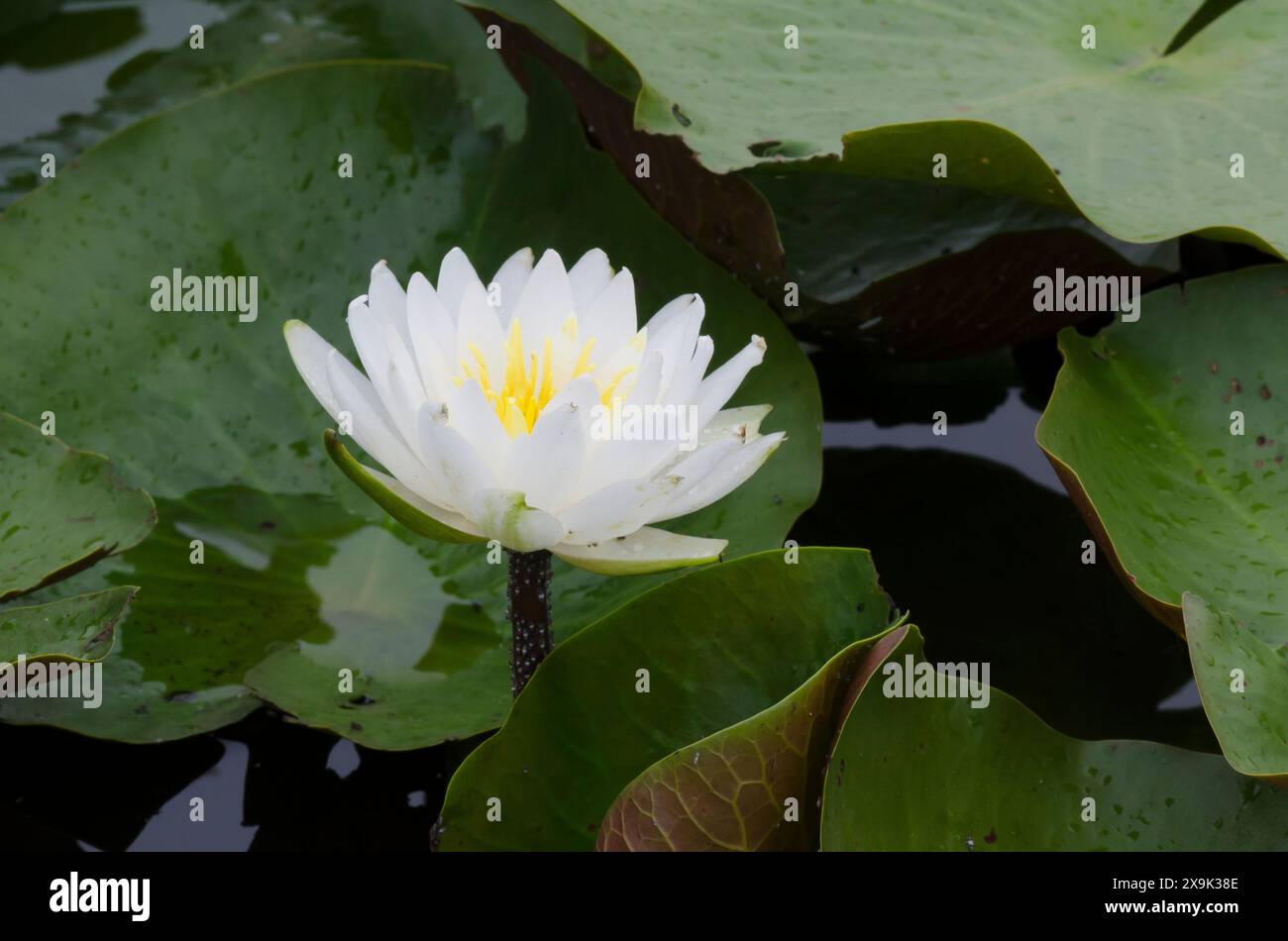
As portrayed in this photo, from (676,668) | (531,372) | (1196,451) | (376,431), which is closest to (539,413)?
(531,372)

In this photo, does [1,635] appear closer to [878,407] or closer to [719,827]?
[719,827]

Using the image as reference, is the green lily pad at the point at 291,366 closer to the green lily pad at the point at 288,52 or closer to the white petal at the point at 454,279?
the white petal at the point at 454,279

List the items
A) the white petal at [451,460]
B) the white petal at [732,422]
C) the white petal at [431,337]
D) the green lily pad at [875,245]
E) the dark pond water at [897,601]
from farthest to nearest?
the green lily pad at [875,245]
the dark pond water at [897,601]
the white petal at [732,422]
the white petal at [431,337]
the white petal at [451,460]

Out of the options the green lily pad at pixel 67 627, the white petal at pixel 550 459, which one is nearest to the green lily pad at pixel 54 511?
the green lily pad at pixel 67 627

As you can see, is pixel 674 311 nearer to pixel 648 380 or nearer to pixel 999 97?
pixel 648 380
